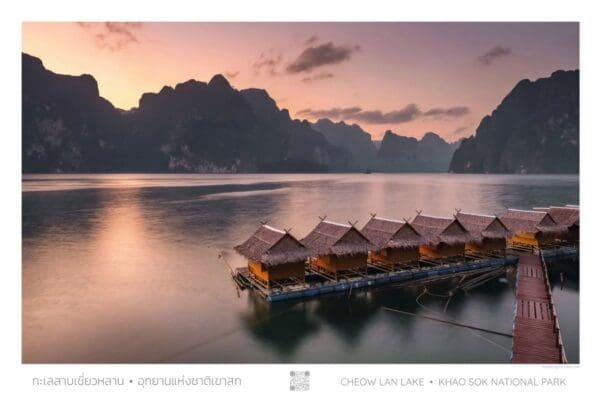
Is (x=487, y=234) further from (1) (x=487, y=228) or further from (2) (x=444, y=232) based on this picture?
(2) (x=444, y=232)

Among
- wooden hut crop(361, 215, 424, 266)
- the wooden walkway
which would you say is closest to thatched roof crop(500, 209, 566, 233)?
the wooden walkway

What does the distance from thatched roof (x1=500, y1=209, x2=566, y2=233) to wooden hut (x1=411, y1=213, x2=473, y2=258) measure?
476cm

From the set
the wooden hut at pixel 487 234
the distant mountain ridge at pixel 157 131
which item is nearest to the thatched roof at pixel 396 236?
the wooden hut at pixel 487 234

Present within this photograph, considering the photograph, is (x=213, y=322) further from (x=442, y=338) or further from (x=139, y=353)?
(x=442, y=338)

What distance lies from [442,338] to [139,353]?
426 inches

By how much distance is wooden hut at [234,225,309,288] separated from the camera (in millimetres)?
19281

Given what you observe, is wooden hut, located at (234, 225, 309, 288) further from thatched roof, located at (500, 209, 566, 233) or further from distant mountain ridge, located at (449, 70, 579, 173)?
distant mountain ridge, located at (449, 70, 579, 173)

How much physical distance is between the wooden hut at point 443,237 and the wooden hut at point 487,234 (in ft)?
3.44

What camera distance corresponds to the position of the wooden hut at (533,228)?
27.3 metres

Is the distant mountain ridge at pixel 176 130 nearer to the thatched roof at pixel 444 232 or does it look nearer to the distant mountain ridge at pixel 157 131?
the distant mountain ridge at pixel 157 131

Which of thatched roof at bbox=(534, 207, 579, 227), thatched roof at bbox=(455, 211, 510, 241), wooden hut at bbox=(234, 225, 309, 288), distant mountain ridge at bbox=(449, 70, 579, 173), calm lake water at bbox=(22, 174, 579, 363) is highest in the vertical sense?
distant mountain ridge at bbox=(449, 70, 579, 173)
